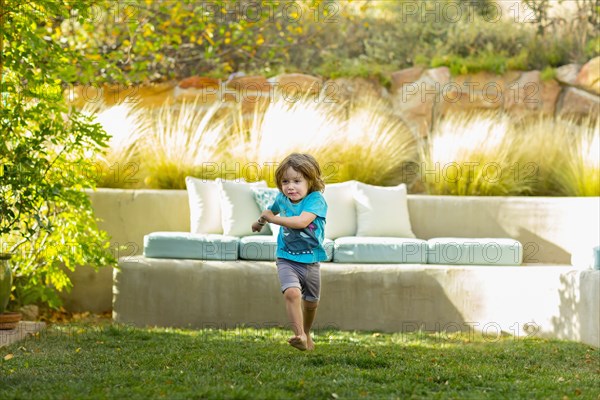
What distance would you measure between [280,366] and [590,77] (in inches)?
266

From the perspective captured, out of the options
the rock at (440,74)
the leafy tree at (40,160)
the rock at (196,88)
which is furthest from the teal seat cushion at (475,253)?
the rock at (196,88)

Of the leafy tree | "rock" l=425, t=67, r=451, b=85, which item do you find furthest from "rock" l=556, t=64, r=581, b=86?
the leafy tree

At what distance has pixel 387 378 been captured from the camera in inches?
158

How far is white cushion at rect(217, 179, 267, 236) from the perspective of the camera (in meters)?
6.50

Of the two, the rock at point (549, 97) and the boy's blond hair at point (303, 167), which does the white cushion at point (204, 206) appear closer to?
the boy's blond hair at point (303, 167)

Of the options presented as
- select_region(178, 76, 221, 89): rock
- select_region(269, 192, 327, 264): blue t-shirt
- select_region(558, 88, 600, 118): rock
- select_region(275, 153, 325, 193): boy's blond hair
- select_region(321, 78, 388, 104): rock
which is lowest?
select_region(269, 192, 327, 264): blue t-shirt

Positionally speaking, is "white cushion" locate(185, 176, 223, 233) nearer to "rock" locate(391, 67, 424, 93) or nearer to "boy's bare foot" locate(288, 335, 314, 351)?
"boy's bare foot" locate(288, 335, 314, 351)

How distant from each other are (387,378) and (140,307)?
8.97 ft

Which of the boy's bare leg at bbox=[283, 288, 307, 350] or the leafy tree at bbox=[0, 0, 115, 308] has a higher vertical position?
the leafy tree at bbox=[0, 0, 115, 308]

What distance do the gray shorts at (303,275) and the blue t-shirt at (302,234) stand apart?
0.03 metres

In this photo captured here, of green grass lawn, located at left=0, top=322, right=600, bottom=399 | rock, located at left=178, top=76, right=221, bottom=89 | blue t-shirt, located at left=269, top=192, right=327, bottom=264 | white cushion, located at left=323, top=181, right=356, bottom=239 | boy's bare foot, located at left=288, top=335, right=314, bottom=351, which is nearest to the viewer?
green grass lawn, located at left=0, top=322, right=600, bottom=399

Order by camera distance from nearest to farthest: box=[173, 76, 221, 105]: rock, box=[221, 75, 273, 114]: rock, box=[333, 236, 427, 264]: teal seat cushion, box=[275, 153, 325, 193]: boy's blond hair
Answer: box=[275, 153, 325, 193]: boy's blond hair
box=[333, 236, 427, 264]: teal seat cushion
box=[221, 75, 273, 114]: rock
box=[173, 76, 221, 105]: rock

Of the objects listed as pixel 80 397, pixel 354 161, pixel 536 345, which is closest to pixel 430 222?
pixel 354 161

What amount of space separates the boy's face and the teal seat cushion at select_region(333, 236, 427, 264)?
1789 millimetres
